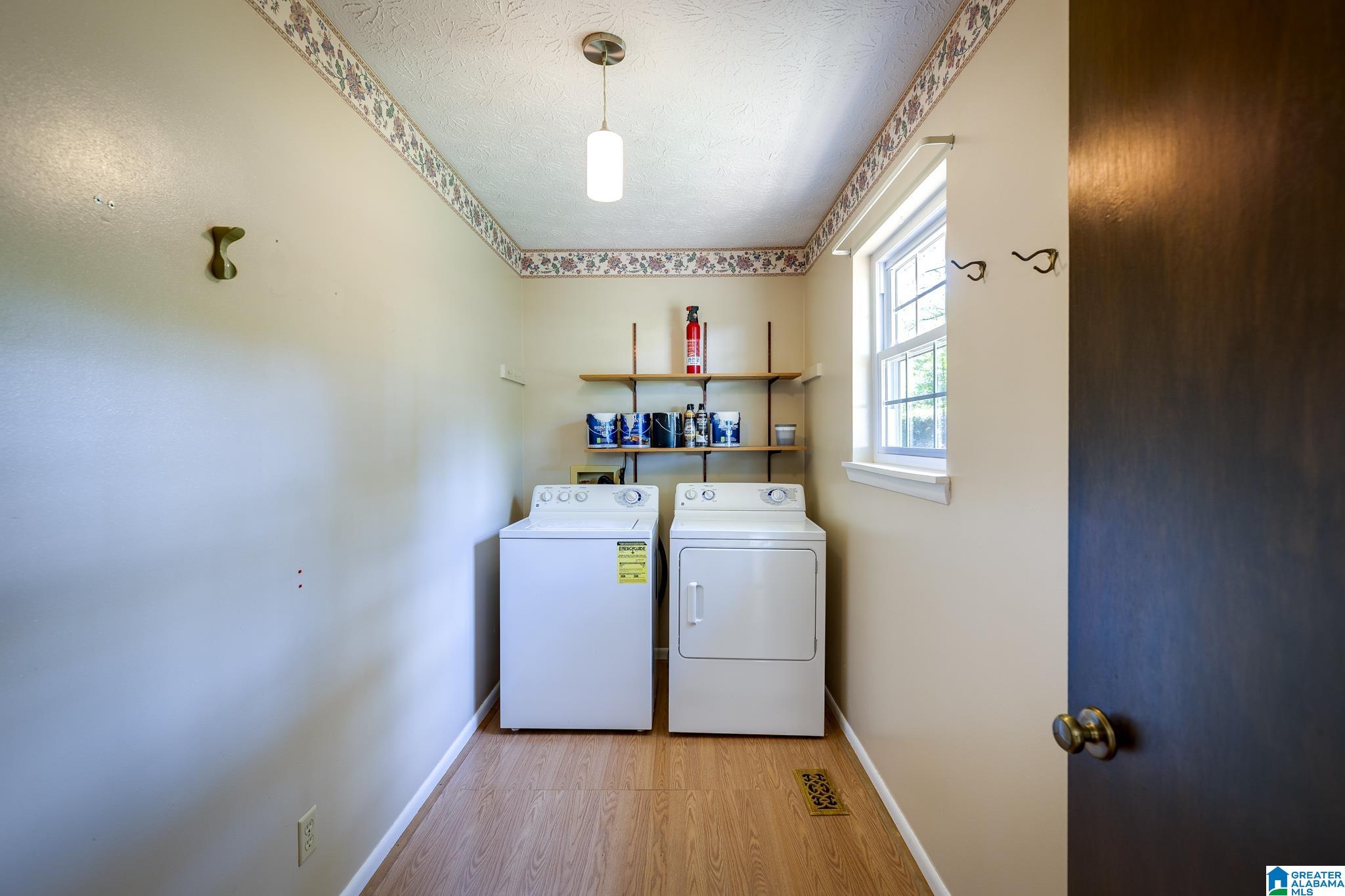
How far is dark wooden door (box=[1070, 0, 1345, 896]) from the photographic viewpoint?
0.39 m

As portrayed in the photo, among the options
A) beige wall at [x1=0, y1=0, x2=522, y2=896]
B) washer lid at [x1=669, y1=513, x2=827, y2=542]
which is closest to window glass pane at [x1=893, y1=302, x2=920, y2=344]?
washer lid at [x1=669, y1=513, x2=827, y2=542]

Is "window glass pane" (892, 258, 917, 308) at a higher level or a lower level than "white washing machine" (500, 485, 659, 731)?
higher

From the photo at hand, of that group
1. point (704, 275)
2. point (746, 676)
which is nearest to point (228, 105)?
point (704, 275)

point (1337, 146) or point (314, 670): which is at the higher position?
point (1337, 146)

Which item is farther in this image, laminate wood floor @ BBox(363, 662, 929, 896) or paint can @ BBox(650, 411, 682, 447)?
paint can @ BBox(650, 411, 682, 447)

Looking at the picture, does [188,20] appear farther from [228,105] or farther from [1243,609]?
A: [1243,609]

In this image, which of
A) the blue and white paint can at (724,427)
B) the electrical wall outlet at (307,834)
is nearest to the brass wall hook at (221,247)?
the electrical wall outlet at (307,834)

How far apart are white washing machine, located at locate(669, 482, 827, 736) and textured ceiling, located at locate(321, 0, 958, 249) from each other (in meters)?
1.45

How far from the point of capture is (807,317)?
2.78m

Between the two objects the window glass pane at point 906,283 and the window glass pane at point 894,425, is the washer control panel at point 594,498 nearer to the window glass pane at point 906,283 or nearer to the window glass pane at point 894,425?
the window glass pane at point 894,425

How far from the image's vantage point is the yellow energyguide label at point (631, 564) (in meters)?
2.19

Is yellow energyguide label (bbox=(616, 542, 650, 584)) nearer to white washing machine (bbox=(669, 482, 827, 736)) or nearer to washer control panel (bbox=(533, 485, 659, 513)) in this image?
white washing machine (bbox=(669, 482, 827, 736))

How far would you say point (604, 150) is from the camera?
1307mm

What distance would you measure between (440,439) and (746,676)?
1581 mm
